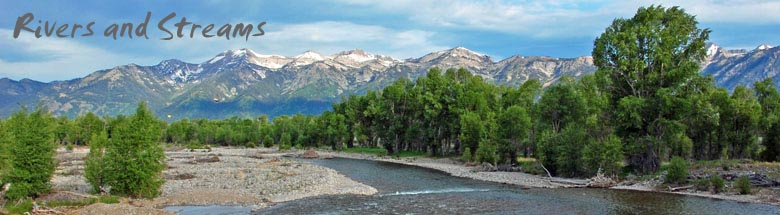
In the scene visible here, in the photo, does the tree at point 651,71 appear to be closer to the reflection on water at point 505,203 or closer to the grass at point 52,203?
the reflection on water at point 505,203

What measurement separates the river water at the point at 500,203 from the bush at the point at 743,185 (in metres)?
4.03

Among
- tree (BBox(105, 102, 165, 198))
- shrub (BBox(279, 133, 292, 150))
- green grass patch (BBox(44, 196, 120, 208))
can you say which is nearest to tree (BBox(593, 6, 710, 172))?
tree (BBox(105, 102, 165, 198))

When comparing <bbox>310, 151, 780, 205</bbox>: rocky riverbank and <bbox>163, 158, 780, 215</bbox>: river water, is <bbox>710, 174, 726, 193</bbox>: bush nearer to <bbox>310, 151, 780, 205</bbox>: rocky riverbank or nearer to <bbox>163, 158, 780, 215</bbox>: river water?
<bbox>310, 151, 780, 205</bbox>: rocky riverbank

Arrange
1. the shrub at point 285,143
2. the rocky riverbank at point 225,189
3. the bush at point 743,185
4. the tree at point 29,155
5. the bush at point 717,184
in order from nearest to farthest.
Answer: the tree at point 29,155
the rocky riverbank at point 225,189
the bush at point 743,185
the bush at point 717,184
the shrub at point 285,143

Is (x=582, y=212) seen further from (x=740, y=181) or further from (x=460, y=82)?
(x=460, y=82)

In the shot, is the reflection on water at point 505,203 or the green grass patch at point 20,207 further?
the reflection on water at point 505,203

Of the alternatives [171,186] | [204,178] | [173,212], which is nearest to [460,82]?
[204,178]

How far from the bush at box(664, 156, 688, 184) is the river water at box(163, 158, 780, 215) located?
499 centimetres

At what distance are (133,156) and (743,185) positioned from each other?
4668 centimetres

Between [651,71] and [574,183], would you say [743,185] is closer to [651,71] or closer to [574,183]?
[574,183]

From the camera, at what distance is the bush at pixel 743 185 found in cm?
4081

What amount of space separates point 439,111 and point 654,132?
47786 millimetres

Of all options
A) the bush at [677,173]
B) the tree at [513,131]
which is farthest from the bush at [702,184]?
the tree at [513,131]

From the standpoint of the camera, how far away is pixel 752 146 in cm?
6506
